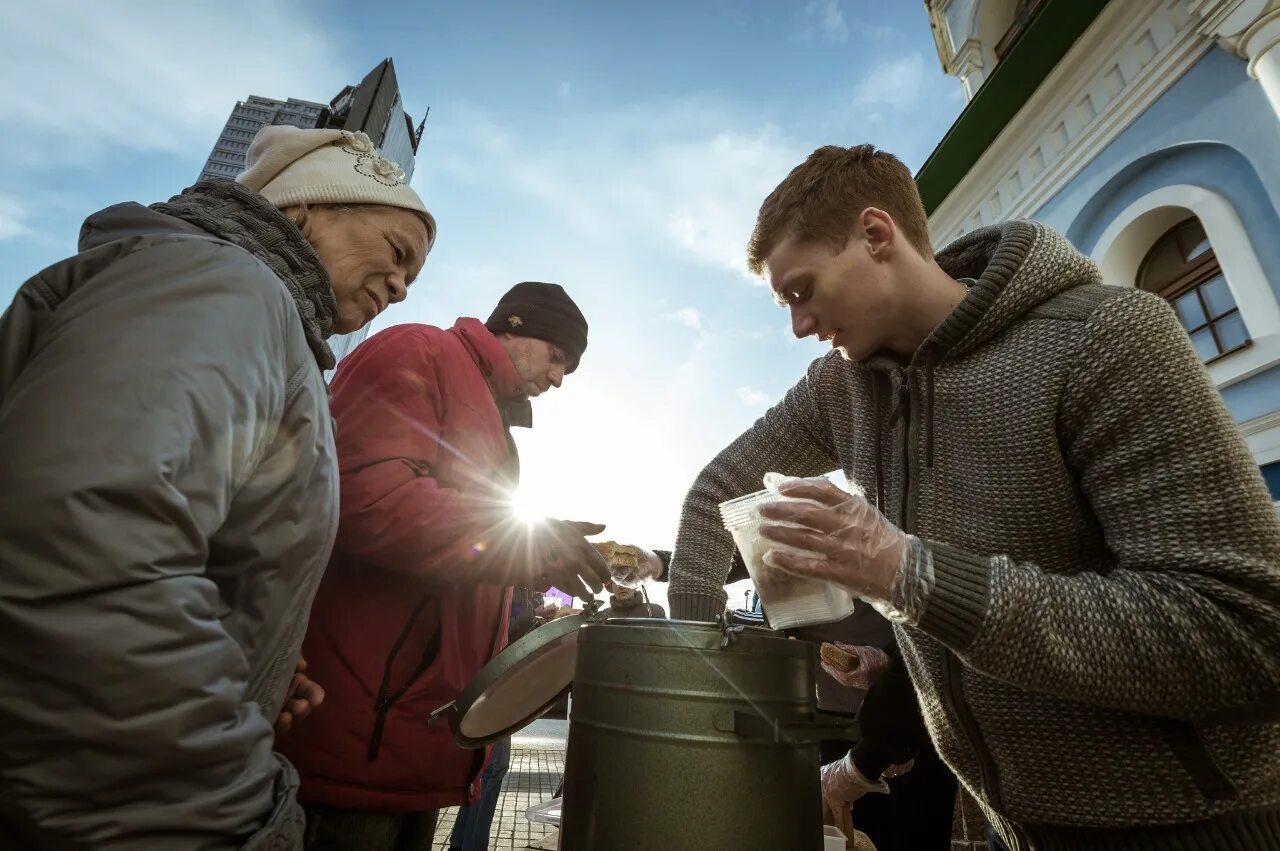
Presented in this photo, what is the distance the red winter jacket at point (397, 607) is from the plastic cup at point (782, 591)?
66cm

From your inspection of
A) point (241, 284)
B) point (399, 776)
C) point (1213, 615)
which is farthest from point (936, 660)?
point (241, 284)

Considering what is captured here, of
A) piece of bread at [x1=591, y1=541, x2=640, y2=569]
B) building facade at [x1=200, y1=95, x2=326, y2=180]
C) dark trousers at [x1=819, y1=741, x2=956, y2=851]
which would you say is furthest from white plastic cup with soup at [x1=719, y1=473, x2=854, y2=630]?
building facade at [x1=200, y1=95, x2=326, y2=180]

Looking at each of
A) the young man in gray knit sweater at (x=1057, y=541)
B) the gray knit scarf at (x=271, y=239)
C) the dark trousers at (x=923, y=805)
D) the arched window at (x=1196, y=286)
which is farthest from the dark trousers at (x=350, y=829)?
the arched window at (x=1196, y=286)

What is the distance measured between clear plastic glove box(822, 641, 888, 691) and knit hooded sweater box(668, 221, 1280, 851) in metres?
1.30

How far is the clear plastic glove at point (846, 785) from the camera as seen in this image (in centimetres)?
A: 240

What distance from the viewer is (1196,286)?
17.7ft

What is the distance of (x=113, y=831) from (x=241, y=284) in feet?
2.44

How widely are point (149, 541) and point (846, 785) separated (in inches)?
105

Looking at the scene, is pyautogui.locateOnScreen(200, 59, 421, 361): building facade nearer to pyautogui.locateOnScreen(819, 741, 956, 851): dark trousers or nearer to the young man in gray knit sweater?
the young man in gray knit sweater

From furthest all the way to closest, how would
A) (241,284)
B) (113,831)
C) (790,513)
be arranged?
(790,513) → (241,284) → (113,831)

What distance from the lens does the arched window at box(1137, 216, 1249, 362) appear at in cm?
508

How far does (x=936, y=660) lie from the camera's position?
137cm

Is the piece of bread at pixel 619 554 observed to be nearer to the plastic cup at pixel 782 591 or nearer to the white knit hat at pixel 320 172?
the plastic cup at pixel 782 591

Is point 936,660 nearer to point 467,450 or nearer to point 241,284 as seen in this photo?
point 467,450
